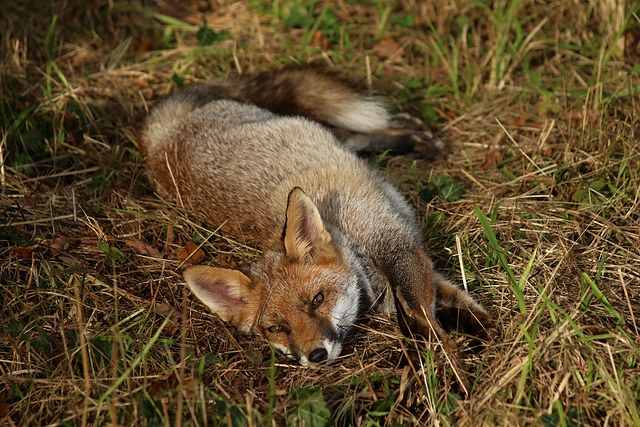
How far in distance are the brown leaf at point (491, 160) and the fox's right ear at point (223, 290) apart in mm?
2543

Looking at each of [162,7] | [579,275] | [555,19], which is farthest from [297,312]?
[162,7]

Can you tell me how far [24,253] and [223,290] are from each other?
Answer: 4.94 ft

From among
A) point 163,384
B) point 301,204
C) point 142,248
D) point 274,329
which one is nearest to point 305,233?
point 301,204

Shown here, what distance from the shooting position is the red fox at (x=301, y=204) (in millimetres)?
3070

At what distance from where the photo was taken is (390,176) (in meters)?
4.48

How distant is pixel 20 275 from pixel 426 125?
12.5 ft

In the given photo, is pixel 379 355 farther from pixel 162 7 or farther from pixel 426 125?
pixel 162 7

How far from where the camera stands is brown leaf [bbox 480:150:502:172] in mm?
4512

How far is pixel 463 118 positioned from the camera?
503 cm

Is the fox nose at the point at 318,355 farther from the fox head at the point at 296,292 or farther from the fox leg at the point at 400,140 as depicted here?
the fox leg at the point at 400,140

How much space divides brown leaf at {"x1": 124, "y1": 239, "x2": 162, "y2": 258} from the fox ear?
3.95ft

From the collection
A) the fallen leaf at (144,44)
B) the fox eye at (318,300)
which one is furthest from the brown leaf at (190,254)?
the fallen leaf at (144,44)

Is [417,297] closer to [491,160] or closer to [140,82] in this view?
[491,160]

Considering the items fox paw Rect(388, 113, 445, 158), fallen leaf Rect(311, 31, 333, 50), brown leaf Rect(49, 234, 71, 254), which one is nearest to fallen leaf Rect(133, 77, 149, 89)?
fallen leaf Rect(311, 31, 333, 50)
